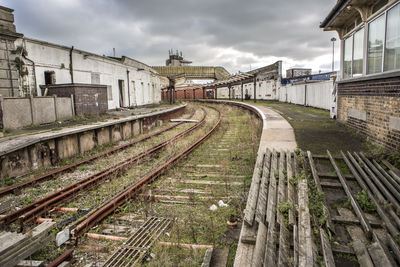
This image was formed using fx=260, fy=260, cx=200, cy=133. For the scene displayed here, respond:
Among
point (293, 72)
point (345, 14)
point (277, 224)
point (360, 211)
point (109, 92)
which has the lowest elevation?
point (277, 224)

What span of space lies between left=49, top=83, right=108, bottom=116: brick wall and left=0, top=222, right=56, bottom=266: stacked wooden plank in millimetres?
10408

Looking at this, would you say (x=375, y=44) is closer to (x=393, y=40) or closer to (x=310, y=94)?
(x=393, y=40)

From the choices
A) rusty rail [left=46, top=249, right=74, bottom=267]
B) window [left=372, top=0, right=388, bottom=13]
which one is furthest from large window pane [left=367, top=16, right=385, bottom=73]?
rusty rail [left=46, top=249, right=74, bottom=267]

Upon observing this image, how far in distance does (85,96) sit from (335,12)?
11839 mm

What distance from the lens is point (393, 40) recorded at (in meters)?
5.80

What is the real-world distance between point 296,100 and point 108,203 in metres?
20.8

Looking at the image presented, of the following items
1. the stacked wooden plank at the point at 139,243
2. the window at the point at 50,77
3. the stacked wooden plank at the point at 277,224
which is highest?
the window at the point at 50,77

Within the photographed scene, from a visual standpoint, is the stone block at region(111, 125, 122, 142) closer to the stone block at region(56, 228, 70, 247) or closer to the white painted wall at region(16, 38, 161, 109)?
the white painted wall at region(16, 38, 161, 109)

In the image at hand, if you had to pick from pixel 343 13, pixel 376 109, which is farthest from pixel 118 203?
pixel 343 13

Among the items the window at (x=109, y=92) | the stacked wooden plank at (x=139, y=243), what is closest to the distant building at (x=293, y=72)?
the window at (x=109, y=92)

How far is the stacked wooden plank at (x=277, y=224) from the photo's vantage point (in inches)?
104

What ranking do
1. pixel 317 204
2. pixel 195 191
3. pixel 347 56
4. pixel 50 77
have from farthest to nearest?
pixel 50 77 < pixel 347 56 < pixel 195 191 < pixel 317 204

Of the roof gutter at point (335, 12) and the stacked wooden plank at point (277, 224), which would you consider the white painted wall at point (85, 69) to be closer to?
the stacked wooden plank at point (277, 224)

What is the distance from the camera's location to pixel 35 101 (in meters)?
10.7
